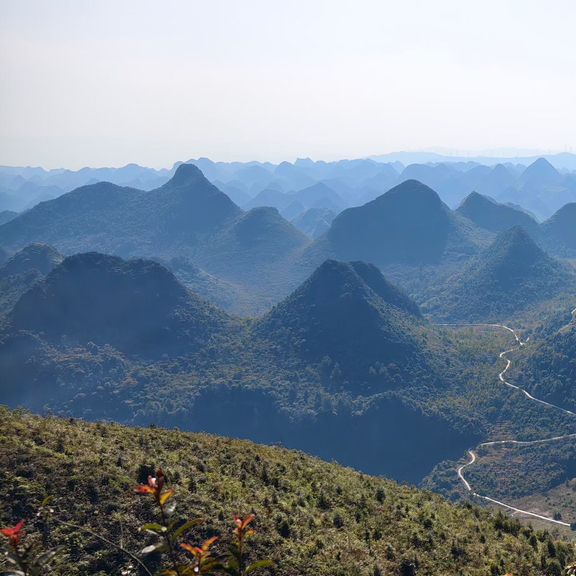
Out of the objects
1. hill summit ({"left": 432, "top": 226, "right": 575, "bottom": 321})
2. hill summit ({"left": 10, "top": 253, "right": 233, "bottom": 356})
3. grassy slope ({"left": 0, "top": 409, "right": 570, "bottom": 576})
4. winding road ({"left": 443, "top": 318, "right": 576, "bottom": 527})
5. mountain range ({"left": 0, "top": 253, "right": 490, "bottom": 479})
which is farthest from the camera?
hill summit ({"left": 432, "top": 226, "right": 575, "bottom": 321})

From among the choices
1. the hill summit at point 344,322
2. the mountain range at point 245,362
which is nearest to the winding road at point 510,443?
the mountain range at point 245,362

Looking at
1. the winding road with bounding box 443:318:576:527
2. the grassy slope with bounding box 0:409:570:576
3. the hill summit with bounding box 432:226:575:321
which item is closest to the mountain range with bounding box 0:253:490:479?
the winding road with bounding box 443:318:576:527

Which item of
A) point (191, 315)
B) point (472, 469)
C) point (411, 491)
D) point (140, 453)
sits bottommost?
point (472, 469)

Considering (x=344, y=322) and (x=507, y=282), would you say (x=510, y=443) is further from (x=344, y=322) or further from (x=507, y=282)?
(x=507, y=282)

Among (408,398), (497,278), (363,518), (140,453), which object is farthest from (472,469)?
(497,278)

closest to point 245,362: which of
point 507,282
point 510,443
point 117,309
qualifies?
point 117,309

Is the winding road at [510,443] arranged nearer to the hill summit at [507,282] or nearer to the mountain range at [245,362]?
the mountain range at [245,362]

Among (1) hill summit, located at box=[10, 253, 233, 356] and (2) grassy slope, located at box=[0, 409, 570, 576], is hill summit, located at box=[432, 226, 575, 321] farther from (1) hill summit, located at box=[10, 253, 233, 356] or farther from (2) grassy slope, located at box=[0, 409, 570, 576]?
(2) grassy slope, located at box=[0, 409, 570, 576]

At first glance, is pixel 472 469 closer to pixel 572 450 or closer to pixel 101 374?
pixel 572 450
